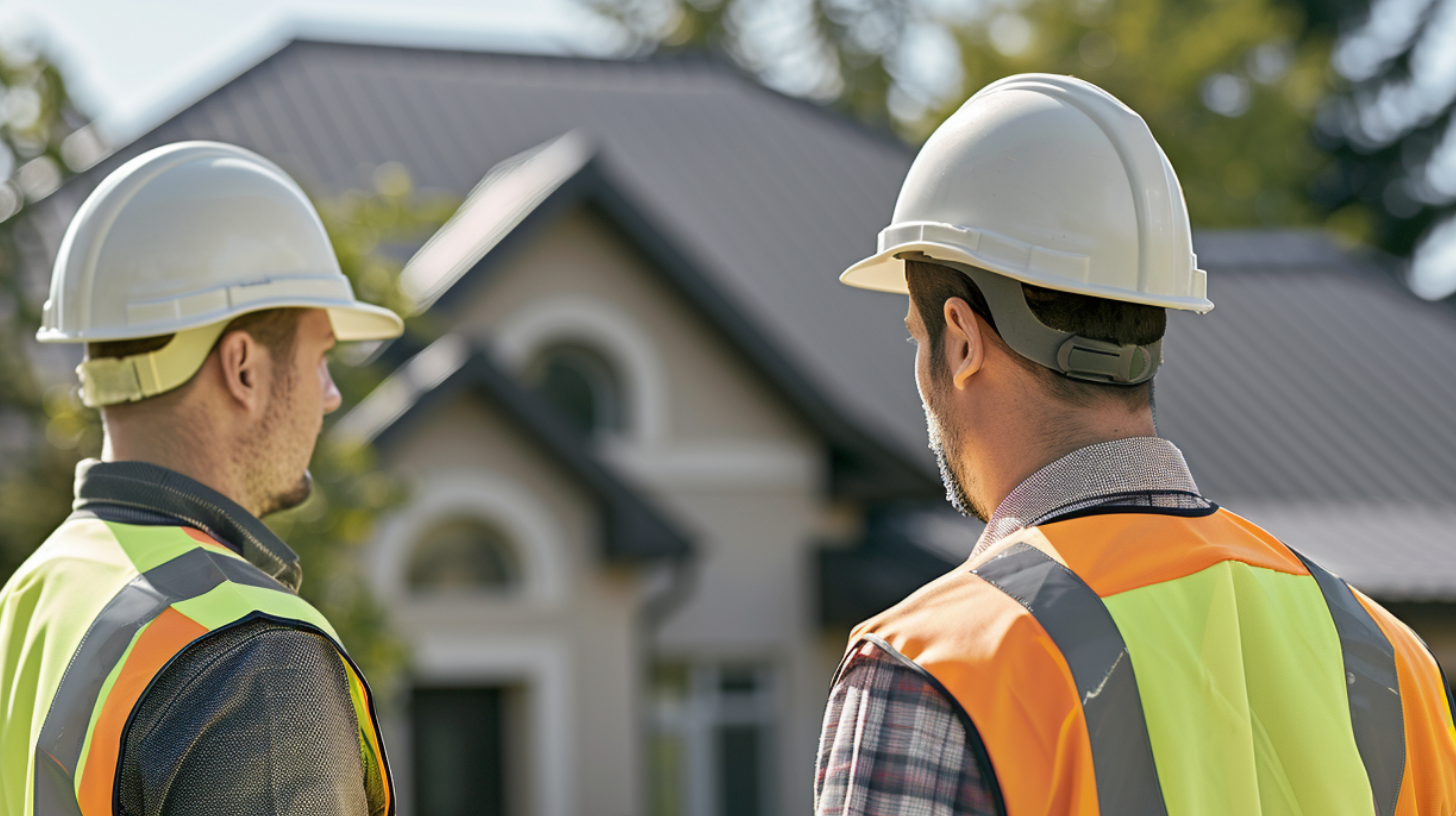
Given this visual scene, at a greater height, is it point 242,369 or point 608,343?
point 608,343

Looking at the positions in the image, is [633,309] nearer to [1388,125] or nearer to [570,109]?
[570,109]

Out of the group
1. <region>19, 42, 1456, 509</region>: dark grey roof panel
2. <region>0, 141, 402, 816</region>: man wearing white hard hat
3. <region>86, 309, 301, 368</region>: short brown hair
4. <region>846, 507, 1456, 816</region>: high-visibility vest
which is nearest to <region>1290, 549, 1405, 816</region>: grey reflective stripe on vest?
<region>846, 507, 1456, 816</region>: high-visibility vest

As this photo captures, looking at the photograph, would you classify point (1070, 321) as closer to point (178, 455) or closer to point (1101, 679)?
point (1101, 679)

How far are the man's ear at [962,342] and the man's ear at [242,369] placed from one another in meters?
1.30

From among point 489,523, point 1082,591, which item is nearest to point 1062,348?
point 1082,591

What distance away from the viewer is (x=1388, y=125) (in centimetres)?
3347

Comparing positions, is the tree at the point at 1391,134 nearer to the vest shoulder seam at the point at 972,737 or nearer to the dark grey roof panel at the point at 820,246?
the dark grey roof panel at the point at 820,246

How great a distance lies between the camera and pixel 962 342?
2.11m

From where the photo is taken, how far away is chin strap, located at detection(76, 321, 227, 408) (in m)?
2.71

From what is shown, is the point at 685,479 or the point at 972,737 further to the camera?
the point at 685,479

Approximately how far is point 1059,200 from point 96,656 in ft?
5.06

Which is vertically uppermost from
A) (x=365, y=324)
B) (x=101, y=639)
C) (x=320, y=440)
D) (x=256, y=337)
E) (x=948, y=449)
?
(x=320, y=440)

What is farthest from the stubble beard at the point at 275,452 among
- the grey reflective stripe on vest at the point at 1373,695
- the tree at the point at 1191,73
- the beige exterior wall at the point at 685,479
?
the tree at the point at 1191,73

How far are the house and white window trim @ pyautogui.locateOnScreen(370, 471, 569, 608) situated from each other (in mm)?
23
